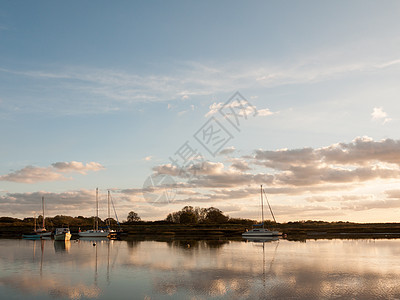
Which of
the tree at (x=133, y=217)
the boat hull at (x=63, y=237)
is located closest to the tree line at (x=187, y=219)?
the tree at (x=133, y=217)

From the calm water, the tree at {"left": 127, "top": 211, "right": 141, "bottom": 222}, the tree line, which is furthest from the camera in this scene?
the tree at {"left": 127, "top": 211, "right": 141, "bottom": 222}

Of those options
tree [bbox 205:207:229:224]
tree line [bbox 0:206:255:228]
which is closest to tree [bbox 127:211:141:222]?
tree line [bbox 0:206:255:228]

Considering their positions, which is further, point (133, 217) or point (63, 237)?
point (133, 217)

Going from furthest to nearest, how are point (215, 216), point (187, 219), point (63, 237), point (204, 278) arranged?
point (215, 216) → point (187, 219) → point (63, 237) → point (204, 278)

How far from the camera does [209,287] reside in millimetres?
27078

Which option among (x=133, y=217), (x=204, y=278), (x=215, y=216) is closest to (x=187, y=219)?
(x=215, y=216)

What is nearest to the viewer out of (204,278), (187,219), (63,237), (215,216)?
(204,278)

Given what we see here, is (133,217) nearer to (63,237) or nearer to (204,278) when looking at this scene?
(63,237)

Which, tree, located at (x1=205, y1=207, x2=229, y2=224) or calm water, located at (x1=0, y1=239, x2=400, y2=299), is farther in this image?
tree, located at (x1=205, y1=207, x2=229, y2=224)

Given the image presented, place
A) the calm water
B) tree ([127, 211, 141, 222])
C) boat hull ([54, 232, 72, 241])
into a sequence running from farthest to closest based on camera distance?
tree ([127, 211, 141, 222])
boat hull ([54, 232, 72, 241])
the calm water

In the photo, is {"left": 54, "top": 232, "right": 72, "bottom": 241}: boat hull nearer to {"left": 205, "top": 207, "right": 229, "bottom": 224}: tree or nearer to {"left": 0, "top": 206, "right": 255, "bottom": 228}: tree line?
{"left": 0, "top": 206, "right": 255, "bottom": 228}: tree line

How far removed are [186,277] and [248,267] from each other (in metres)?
8.23

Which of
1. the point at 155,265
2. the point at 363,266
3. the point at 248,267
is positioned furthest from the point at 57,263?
the point at 363,266

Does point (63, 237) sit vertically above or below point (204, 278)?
below
